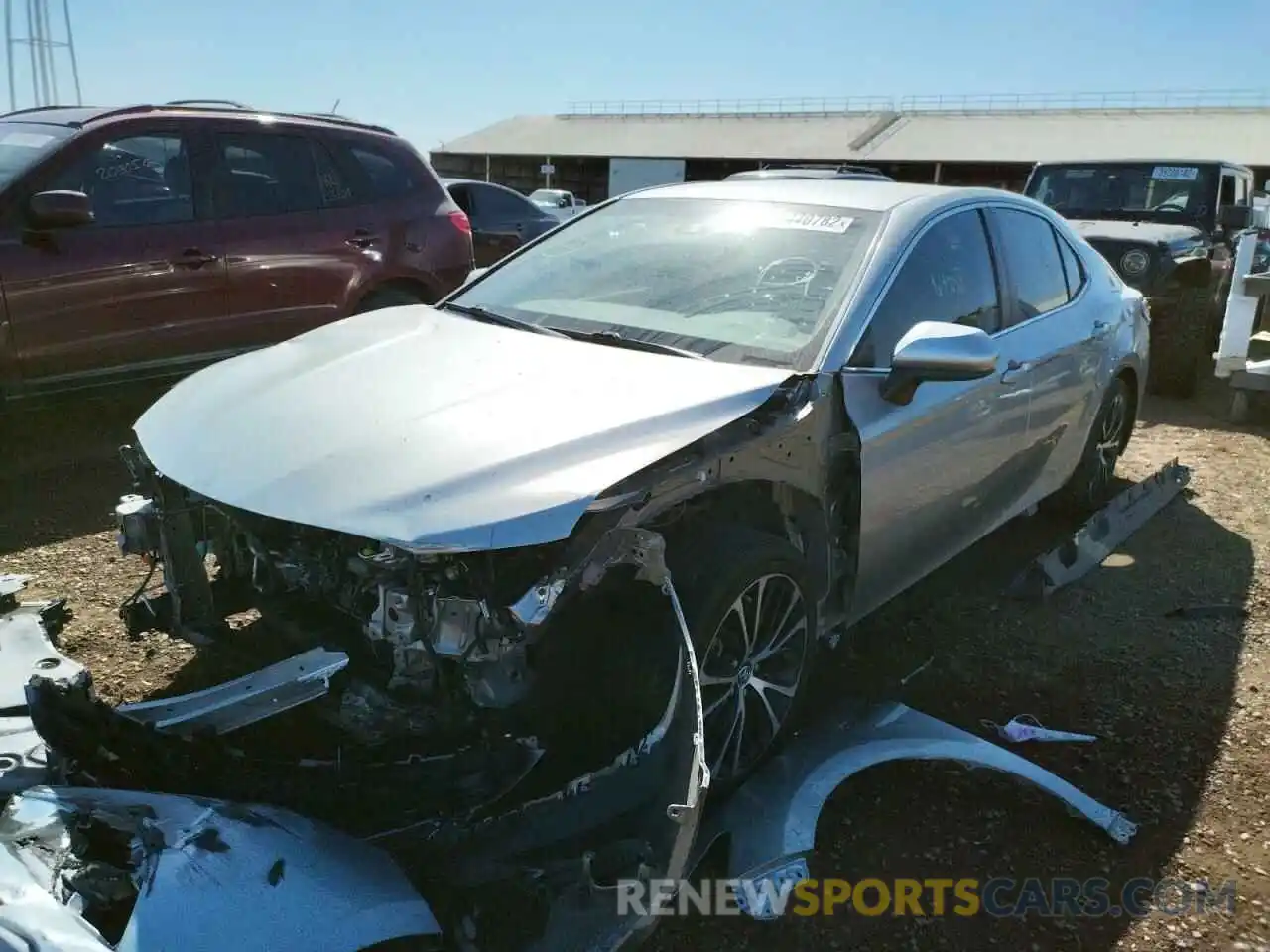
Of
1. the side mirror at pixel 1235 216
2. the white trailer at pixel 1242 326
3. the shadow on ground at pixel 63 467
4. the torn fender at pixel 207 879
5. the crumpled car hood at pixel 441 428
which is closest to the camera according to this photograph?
the torn fender at pixel 207 879

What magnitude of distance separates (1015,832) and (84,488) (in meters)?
4.62

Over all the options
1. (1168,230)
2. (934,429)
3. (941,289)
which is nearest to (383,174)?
(941,289)

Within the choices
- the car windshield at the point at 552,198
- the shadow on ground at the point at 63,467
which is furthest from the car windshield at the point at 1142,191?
the car windshield at the point at 552,198

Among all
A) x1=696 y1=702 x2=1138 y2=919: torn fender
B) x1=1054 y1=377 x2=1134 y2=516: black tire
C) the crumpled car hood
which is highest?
the crumpled car hood

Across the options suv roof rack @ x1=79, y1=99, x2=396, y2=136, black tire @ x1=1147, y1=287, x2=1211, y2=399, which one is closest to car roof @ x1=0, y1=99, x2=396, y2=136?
suv roof rack @ x1=79, y1=99, x2=396, y2=136

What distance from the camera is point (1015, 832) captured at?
2.83 meters

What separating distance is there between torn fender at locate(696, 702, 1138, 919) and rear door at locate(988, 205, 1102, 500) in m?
1.53

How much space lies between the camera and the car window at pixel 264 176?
5.75 metres

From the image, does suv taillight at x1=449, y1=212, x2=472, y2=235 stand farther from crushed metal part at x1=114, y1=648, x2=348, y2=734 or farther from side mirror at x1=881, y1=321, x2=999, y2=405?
crushed metal part at x1=114, y1=648, x2=348, y2=734

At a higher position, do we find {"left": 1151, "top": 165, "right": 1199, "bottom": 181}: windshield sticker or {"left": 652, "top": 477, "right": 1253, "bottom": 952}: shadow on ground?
{"left": 1151, "top": 165, "right": 1199, "bottom": 181}: windshield sticker

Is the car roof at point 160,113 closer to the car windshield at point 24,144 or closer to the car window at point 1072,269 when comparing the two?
the car windshield at point 24,144

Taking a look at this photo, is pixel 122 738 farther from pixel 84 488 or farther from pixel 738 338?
pixel 84 488

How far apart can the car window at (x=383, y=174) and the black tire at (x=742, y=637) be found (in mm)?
4624

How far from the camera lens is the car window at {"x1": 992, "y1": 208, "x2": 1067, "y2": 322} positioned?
388 centimetres
